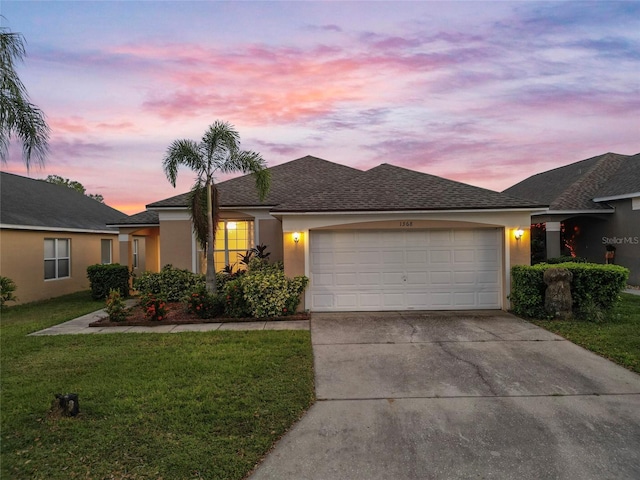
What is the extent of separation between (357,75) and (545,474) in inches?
437

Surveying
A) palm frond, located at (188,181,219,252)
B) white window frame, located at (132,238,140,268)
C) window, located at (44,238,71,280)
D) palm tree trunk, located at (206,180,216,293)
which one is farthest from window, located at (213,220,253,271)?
white window frame, located at (132,238,140,268)

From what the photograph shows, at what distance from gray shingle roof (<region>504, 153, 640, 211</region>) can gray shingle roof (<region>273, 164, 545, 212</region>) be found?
268 inches

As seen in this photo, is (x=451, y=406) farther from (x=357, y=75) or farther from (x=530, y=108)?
(x=530, y=108)

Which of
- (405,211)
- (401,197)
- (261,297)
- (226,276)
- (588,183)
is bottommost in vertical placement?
(261,297)

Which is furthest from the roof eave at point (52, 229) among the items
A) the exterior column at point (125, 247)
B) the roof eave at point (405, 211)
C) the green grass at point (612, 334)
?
the green grass at point (612, 334)

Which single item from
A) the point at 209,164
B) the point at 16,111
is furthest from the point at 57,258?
the point at 16,111

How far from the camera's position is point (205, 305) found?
902 cm

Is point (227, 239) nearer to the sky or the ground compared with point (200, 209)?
nearer to the ground

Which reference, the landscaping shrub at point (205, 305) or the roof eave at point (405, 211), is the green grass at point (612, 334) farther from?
the landscaping shrub at point (205, 305)

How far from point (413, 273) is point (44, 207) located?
1609 centimetres

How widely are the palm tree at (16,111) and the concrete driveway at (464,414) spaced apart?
5528 mm

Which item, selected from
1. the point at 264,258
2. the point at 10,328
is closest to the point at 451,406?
the point at 264,258

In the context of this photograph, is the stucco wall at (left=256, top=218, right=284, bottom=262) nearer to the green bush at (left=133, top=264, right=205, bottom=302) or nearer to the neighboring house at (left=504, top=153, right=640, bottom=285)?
the green bush at (left=133, top=264, right=205, bottom=302)

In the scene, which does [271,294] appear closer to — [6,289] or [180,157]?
[180,157]
